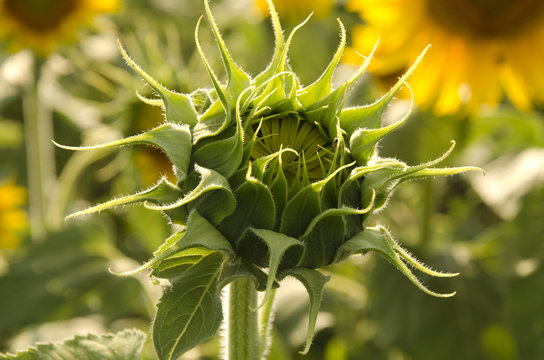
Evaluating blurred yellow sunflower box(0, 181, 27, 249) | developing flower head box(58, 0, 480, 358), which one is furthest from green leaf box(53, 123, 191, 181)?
blurred yellow sunflower box(0, 181, 27, 249)

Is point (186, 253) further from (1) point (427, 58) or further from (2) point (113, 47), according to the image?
(2) point (113, 47)

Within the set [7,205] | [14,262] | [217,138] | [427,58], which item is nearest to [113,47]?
[7,205]

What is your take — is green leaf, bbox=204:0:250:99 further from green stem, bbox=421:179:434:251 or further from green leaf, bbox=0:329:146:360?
green stem, bbox=421:179:434:251

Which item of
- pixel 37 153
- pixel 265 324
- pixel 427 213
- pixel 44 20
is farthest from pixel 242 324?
pixel 44 20

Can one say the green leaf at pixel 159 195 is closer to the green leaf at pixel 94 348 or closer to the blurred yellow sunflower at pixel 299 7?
the green leaf at pixel 94 348

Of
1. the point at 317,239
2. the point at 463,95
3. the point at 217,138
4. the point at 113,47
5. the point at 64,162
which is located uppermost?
the point at 113,47
